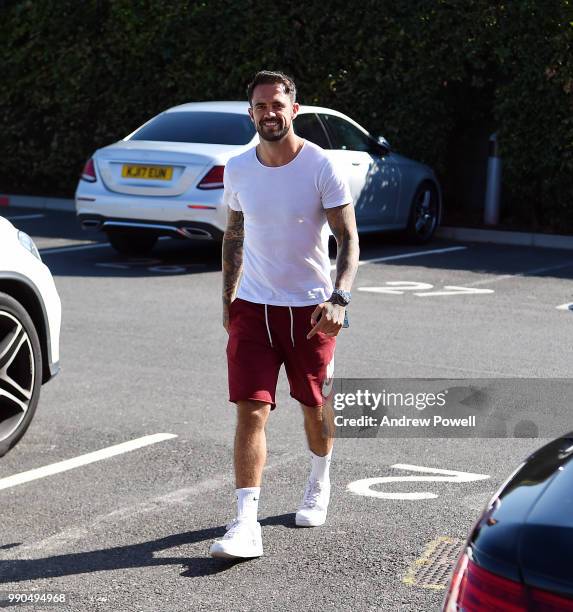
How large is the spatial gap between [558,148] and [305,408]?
10.2 meters

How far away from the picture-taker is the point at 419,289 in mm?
11070

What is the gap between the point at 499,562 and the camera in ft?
7.99

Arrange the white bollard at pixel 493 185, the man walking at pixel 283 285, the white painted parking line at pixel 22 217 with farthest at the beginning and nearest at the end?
the white painted parking line at pixel 22 217
the white bollard at pixel 493 185
the man walking at pixel 283 285

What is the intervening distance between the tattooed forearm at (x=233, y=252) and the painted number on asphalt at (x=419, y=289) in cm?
568

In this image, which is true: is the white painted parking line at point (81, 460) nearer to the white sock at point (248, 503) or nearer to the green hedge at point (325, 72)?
the white sock at point (248, 503)

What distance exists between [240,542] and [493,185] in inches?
459

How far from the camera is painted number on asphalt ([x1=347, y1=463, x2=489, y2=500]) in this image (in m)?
5.37

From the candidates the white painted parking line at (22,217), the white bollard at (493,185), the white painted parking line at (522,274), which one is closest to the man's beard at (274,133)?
the white painted parking line at (522,274)

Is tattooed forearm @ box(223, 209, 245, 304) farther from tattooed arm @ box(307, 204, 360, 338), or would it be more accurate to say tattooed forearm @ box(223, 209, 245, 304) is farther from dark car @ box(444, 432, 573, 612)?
dark car @ box(444, 432, 573, 612)

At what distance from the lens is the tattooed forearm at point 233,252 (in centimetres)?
514

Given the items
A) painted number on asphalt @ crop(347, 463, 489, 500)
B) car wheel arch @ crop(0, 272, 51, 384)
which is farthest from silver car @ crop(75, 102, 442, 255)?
painted number on asphalt @ crop(347, 463, 489, 500)

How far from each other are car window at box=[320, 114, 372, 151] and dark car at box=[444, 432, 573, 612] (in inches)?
429

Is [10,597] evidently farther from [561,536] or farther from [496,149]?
[496,149]

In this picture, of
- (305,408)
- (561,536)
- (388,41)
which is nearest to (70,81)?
(388,41)
